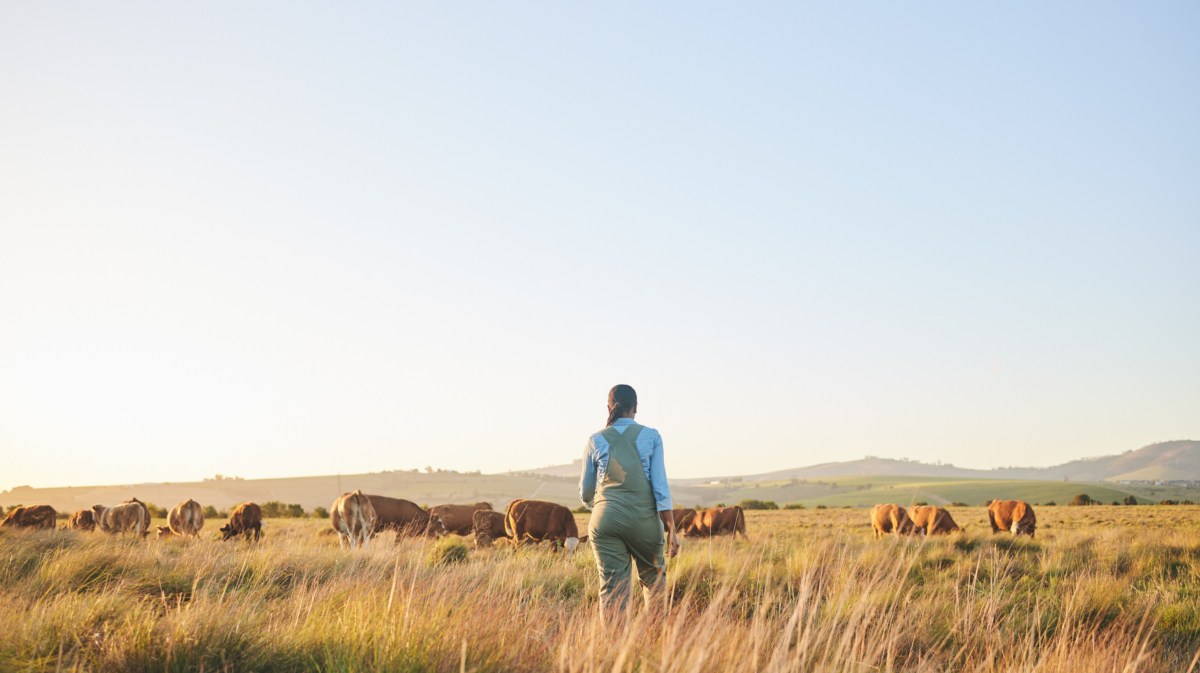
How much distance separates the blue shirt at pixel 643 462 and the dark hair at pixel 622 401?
0.23 feet

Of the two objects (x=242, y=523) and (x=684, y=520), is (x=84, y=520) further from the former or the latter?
(x=684, y=520)

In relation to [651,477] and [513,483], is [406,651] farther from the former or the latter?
[513,483]

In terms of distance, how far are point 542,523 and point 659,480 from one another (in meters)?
13.1

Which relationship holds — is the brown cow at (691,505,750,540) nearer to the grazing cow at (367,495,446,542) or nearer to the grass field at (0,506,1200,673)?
the grazing cow at (367,495,446,542)

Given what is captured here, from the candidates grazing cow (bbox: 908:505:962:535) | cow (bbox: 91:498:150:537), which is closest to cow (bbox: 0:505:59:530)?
cow (bbox: 91:498:150:537)

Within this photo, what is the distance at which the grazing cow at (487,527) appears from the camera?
19.8 m

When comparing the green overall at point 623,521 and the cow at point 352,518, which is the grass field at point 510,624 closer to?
the green overall at point 623,521

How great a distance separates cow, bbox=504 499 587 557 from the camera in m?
19.1

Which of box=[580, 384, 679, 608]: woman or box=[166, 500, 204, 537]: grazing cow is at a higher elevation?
box=[580, 384, 679, 608]: woman

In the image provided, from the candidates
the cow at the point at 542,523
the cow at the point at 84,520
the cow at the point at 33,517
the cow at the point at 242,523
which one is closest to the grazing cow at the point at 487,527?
the cow at the point at 542,523

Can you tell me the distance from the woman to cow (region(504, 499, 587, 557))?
41.0 feet

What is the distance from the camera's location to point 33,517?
22.9 meters

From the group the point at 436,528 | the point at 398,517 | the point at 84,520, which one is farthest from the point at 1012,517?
the point at 84,520

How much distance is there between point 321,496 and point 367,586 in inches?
2914
